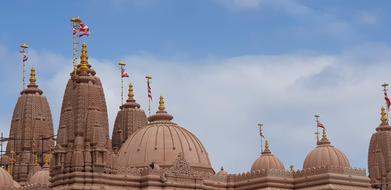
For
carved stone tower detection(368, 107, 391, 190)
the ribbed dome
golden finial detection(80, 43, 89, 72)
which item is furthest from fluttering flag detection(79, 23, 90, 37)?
carved stone tower detection(368, 107, 391, 190)

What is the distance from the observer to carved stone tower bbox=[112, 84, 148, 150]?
10669cm

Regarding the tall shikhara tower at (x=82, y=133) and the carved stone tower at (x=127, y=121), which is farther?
the carved stone tower at (x=127, y=121)

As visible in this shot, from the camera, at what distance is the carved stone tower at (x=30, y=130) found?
116325 millimetres

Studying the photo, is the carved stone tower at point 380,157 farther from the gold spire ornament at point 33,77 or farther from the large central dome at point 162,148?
the gold spire ornament at point 33,77

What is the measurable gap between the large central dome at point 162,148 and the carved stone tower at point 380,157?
2227 centimetres

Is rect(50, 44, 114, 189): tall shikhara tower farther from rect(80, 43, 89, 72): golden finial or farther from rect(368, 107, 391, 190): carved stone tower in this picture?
rect(368, 107, 391, 190): carved stone tower

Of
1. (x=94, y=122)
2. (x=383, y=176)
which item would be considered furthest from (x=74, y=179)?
(x=383, y=176)

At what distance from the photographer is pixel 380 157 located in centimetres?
10631

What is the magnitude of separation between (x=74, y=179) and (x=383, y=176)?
40149mm

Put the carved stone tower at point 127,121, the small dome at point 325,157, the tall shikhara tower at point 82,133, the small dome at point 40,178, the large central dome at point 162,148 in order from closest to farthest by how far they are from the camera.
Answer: the tall shikhara tower at point 82,133 → the large central dome at point 162,148 → the small dome at point 325,157 → the small dome at point 40,178 → the carved stone tower at point 127,121

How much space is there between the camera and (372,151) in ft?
352

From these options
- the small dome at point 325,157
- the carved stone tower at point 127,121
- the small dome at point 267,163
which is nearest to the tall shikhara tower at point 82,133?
the small dome at point 267,163

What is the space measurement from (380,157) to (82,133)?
38972mm

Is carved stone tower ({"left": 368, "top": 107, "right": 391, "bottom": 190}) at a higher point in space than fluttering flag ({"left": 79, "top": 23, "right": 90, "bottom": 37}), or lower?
lower
